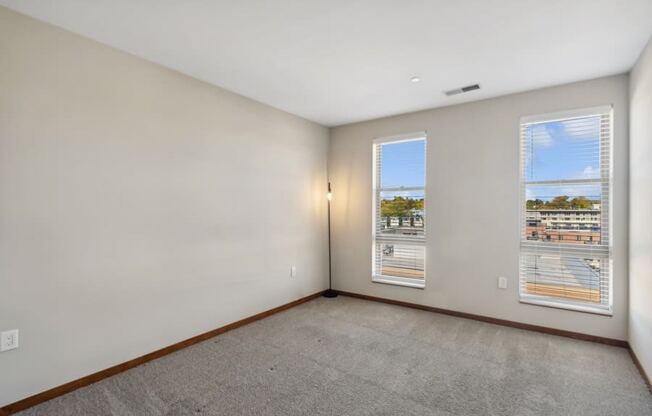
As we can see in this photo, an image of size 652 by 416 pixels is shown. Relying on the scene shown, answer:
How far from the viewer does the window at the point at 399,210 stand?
4.14 metres

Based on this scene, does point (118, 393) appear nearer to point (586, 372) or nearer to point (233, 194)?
point (233, 194)

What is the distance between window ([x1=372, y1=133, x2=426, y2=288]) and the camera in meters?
4.14

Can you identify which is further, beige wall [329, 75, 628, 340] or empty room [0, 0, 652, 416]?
beige wall [329, 75, 628, 340]

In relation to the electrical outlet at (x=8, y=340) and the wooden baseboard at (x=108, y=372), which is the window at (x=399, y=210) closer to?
the wooden baseboard at (x=108, y=372)

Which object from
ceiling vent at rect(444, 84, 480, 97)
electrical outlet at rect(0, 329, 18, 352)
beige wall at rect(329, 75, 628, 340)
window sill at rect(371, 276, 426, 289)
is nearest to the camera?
electrical outlet at rect(0, 329, 18, 352)

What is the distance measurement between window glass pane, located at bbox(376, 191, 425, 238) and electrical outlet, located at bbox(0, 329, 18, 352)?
3700 millimetres

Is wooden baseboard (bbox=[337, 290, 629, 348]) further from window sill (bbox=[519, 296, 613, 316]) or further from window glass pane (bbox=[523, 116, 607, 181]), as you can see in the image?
window glass pane (bbox=[523, 116, 607, 181])

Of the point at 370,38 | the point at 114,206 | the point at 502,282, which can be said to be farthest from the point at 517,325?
the point at 114,206

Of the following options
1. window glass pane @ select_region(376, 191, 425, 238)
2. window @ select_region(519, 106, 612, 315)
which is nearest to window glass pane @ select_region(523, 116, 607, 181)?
window @ select_region(519, 106, 612, 315)

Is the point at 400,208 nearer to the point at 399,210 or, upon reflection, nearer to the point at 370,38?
the point at 399,210

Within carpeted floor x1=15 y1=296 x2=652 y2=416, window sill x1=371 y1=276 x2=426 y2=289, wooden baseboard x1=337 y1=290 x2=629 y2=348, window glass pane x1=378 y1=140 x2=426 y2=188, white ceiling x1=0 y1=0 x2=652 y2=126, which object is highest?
white ceiling x1=0 y1=0 x2=652 y2=126

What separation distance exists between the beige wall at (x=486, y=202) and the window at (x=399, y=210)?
14 centimetres

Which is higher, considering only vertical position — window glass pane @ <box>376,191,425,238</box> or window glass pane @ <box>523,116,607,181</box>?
window glass pane @ <box>523,116,607,181</box>

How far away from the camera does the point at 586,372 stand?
249cm
